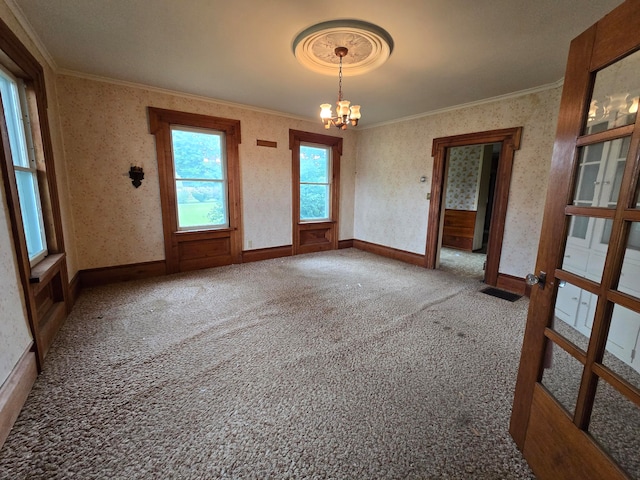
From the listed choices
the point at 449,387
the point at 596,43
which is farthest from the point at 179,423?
the point at 596,43

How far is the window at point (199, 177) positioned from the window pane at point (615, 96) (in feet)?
13.5

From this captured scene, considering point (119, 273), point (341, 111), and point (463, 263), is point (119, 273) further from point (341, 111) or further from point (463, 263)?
point (463, 263)

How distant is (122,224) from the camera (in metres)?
3.55

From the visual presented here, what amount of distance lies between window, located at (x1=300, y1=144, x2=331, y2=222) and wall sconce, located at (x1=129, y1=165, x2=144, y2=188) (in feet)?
8.30

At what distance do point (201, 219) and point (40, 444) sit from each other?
3180mm

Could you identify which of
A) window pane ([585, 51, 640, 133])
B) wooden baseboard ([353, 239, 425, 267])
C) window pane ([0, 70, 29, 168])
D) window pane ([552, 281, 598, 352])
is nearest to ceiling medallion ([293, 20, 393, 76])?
window pane ([585, 51, 640, 133])

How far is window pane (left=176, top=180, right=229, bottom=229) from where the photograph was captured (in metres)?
3.98

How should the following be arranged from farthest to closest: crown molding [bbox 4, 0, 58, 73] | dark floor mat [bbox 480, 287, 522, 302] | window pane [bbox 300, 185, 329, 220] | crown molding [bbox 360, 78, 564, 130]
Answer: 1. window pane [bbox 300, 185, 329, 220]
2. dark floor mat [bbox 480, 287, 522, 302]
3. crown molding [bbox 360, 78, 564, 130]
4. crown molding [bbox 4, 0, 58, 73]

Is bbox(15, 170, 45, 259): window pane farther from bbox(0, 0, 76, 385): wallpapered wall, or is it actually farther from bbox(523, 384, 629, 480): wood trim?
bbox(523, 384, 629, 480): wood trim

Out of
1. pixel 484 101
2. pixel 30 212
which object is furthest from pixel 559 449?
pixel 484 101

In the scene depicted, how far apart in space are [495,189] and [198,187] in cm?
421

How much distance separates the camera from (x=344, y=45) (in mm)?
2352

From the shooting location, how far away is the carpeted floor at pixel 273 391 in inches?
50.6

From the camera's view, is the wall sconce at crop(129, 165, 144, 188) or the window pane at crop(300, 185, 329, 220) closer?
the wall sconce at crop(129, 165, 144, 188)
